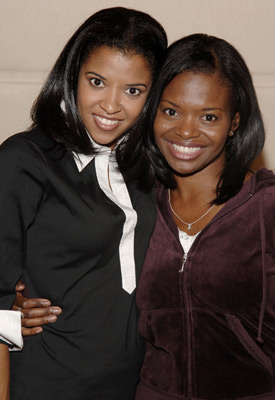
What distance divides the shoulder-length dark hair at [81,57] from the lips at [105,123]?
52mm

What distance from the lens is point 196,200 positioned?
1.81 m

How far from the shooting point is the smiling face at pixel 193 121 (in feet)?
5.29

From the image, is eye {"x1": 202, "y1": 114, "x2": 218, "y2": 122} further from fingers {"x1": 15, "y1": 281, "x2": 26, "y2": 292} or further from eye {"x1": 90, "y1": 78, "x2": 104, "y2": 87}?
fingers {"x1": 15, "y1": 281, "x2": 26, "y2": 292}

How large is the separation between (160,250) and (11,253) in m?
0.47

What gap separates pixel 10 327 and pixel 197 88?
0.79m

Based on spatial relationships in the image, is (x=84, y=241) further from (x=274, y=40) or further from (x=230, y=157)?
(x=274, y=40)

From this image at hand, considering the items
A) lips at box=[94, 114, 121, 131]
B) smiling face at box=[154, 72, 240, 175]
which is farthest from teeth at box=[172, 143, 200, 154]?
lips at box=[94, 114, 121, 131]

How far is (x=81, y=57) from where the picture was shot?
1.54 m

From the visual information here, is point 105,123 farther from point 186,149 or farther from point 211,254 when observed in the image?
point 211,254

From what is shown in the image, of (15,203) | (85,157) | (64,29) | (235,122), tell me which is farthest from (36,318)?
(64,29)

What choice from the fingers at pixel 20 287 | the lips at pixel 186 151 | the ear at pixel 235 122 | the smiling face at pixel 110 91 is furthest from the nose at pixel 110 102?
the fingers at pixel 20 287

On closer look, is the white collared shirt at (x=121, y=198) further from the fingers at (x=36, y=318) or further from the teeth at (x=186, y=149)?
the teeth at (x=186, y=149)

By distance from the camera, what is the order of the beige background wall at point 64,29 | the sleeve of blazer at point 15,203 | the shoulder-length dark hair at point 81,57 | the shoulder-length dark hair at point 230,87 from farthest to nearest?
the beige background wall at point 64,29
the shoulder-length dark hair at point 230,87
the shoulder-length dark hair at point 81,57
the sleeve of blazer at point 15,203

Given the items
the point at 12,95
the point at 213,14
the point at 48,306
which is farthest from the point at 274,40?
the point at 48,306
